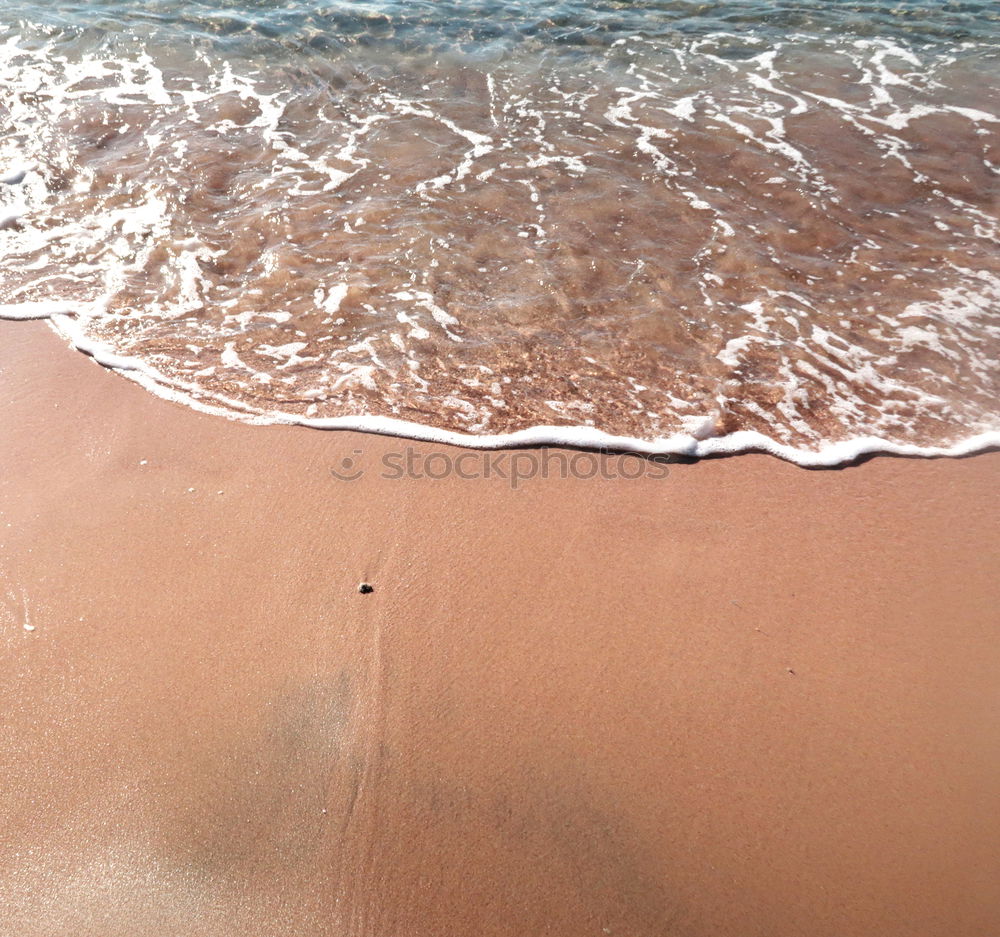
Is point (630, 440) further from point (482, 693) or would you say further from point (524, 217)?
point (524, 217)

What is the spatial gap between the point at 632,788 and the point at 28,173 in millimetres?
6257

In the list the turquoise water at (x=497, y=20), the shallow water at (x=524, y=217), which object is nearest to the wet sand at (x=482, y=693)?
the shallow water at (x=524, y=217)

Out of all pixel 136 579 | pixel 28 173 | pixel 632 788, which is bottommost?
pixel 632 788

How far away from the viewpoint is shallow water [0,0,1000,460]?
3.72 m

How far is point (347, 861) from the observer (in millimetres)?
2023

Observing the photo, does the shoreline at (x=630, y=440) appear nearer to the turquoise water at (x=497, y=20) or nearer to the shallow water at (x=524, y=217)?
the shallow water at (x=524, y=217)

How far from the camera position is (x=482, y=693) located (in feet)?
8.00

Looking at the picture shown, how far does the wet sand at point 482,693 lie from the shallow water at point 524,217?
21.4 inches

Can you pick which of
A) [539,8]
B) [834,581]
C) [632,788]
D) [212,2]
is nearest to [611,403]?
[834,581]

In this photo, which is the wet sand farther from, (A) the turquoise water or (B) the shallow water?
(A) the turquoise water

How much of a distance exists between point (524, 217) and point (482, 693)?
147 inches

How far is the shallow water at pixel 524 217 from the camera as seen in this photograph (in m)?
3.72

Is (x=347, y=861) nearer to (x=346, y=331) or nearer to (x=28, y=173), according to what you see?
(x=346, y=331)

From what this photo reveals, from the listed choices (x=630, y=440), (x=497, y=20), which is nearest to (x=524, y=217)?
(x=630, y=440)
